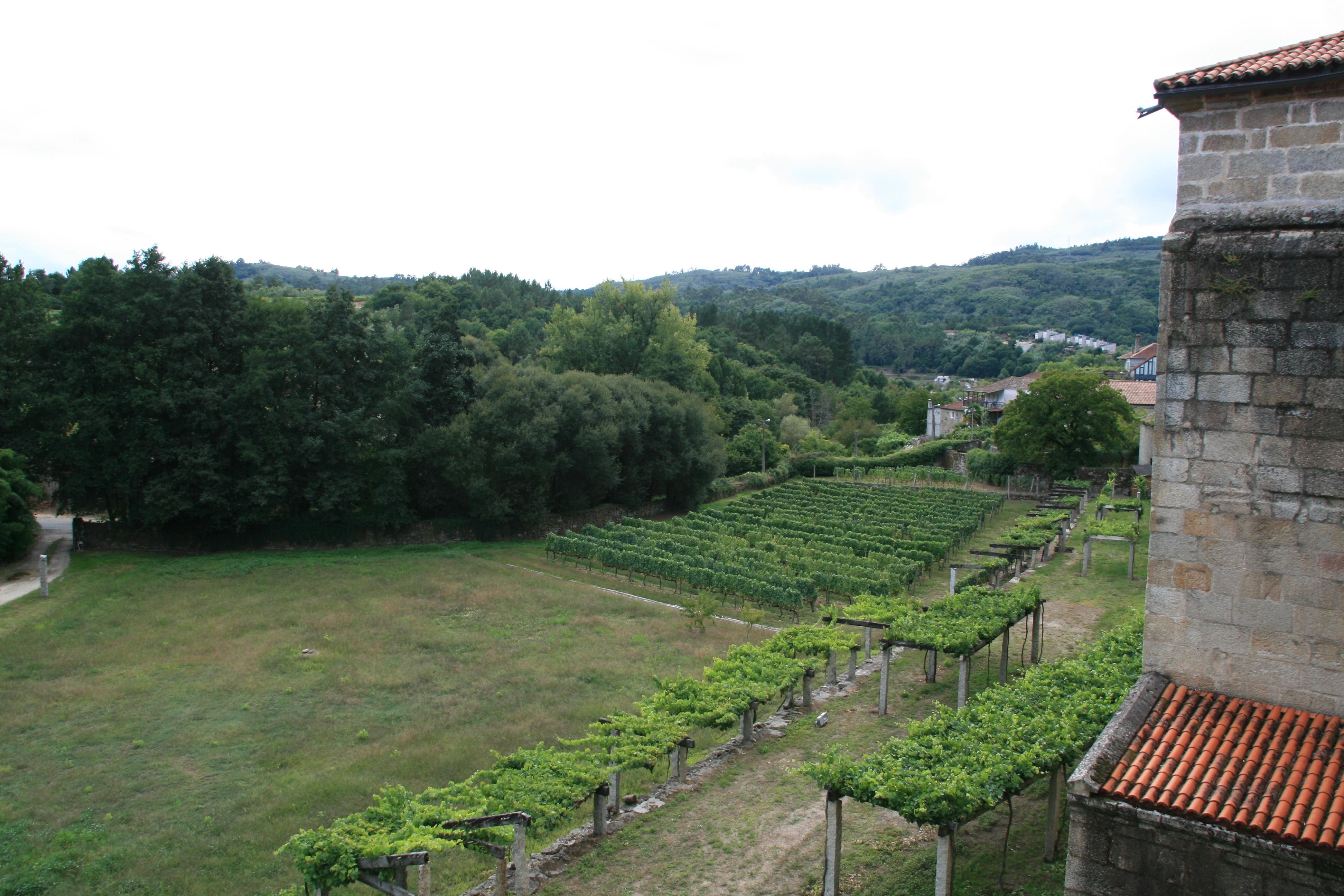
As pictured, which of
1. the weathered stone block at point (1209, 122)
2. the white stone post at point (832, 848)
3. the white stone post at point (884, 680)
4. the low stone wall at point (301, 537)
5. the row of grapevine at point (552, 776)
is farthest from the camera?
the low stone wall at point (301, 537)

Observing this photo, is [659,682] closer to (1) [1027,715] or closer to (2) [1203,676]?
(1) [1027,715]

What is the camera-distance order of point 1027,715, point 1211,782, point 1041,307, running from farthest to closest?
point 1041,307
point 1027,715
point 1211,782

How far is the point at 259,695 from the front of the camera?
62.5 ft

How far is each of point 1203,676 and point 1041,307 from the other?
642 feet

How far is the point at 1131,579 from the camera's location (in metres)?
26.4

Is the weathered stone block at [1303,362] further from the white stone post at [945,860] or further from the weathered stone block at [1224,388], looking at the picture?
the white stone post at [945,860]

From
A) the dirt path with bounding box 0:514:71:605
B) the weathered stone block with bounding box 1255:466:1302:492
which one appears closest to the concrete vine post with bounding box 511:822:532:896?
the weathered stone block with bounding box 1255:466:1302:492

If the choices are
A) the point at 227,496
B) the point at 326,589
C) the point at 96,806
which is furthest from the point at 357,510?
the point at 96,806

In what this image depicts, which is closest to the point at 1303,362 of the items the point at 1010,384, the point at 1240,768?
the point at 1240,768

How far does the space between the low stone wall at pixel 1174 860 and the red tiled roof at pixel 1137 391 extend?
55.0 m

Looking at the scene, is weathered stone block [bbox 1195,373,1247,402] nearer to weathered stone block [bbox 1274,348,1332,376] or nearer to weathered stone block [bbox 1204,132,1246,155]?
weathered stone block [bbox 1274,348,1332,376]

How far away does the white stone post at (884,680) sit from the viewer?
16219mm

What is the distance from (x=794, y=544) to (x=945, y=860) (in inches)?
989

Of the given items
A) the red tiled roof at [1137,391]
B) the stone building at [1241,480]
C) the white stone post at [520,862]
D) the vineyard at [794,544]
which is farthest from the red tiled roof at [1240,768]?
the red tiled roof at [1137,391]
